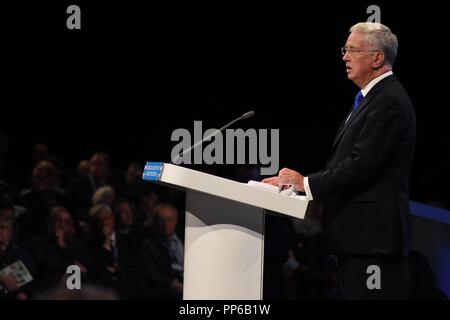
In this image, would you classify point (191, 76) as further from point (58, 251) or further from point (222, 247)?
point (222, 247)

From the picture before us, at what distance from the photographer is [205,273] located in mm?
2676

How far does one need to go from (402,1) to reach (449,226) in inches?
99.0

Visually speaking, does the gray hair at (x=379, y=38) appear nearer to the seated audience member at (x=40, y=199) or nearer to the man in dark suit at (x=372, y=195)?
the man in dark suit at (x=372, y=195)

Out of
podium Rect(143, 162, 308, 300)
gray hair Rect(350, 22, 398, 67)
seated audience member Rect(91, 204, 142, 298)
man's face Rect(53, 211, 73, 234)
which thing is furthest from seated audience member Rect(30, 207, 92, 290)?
gray hair Rect(350, 22, 398, 67)

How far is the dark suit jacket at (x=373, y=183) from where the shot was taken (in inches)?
108

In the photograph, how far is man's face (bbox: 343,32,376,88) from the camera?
291 cm

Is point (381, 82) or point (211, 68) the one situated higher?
point (211, 68)

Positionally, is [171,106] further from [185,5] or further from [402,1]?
[402,1]

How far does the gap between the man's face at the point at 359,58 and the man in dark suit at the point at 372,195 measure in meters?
0.11

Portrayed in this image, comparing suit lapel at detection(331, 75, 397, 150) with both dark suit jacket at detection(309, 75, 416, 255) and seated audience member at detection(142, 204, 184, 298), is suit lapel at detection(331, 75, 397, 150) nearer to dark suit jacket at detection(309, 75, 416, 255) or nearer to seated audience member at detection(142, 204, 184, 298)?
dark suit jacket at detection(309, 75, 416, 255)

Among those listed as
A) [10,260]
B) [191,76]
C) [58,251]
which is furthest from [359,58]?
[191,76]

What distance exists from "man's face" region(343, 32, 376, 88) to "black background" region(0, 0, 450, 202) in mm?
3543

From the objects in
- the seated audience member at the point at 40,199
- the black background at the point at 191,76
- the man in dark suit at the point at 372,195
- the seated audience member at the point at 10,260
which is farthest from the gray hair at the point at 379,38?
the black background at the point at 191,76
